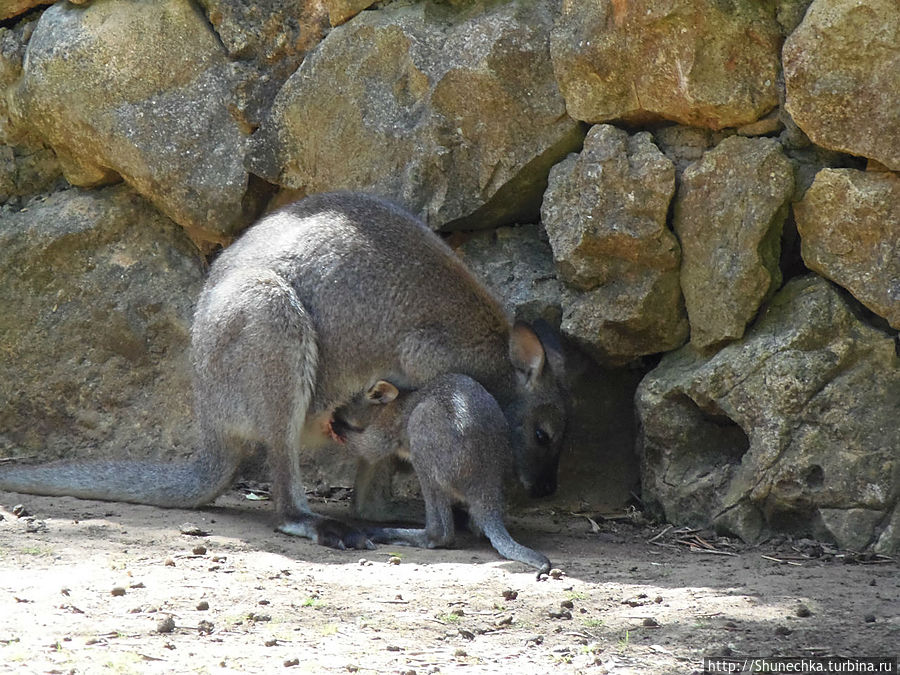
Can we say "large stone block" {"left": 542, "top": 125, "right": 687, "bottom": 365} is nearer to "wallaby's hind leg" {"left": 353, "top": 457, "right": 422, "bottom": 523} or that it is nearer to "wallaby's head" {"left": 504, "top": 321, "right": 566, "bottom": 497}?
"wallaby's head" {"left": 504, "top": 321, "right": 566, "bottom": 497}

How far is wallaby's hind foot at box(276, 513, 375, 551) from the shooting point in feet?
18.7

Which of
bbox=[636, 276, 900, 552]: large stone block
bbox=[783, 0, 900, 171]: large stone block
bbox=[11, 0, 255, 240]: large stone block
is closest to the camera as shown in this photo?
bbox=[783, 0, 900, 171]: large stone block

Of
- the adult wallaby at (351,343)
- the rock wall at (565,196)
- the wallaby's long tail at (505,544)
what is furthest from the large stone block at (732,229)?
the wallaby's long tail at (505,544)

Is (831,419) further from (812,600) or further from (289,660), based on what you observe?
(289,660)

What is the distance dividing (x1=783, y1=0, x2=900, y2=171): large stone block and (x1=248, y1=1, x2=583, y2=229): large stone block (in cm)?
136

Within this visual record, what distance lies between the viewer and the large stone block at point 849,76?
5.00m

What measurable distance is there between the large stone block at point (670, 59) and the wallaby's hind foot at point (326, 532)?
95.4 inches

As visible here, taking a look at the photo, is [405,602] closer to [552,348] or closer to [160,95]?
[552,348]

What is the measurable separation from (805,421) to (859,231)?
0.91 m

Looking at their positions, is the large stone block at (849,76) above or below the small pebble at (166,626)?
above

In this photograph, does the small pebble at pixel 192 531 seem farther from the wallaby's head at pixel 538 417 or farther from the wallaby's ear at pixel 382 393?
the wallaby's head at pixel 538 417

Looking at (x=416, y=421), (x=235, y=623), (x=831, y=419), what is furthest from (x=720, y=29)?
(x=235, y=623)

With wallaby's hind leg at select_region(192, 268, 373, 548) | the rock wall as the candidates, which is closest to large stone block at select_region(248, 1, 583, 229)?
the rock wall

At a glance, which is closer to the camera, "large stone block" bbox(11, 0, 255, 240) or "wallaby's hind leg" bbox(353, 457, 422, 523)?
"wallaby's hind leg" bbox(353, 457, 422, 523)
